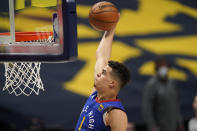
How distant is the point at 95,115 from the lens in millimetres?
3293

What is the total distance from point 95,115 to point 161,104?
279cm

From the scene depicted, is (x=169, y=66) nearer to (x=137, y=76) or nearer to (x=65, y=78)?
(x=137, y=76)

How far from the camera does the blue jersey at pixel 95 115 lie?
3254mm

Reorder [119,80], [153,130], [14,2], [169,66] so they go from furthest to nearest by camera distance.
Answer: [169,66], [153,130], [14,2], [119,80]

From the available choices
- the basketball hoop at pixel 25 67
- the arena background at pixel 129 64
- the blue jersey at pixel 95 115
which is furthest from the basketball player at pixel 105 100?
the arena background at pixel 129 64

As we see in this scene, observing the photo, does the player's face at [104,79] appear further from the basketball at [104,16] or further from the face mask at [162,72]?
the face mask at [162,72]

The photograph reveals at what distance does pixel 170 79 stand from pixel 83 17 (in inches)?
57.4

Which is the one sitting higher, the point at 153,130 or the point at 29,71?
the point at 29,71

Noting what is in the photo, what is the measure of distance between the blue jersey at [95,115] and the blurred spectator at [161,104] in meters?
2.58

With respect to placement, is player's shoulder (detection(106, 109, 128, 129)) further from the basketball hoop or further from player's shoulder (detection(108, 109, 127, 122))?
the basketball hoop

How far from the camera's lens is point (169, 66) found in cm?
627

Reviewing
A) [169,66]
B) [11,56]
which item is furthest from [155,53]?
[11,56]

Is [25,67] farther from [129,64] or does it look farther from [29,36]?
[129,64]

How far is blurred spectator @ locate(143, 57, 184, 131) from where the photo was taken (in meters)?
5.89
